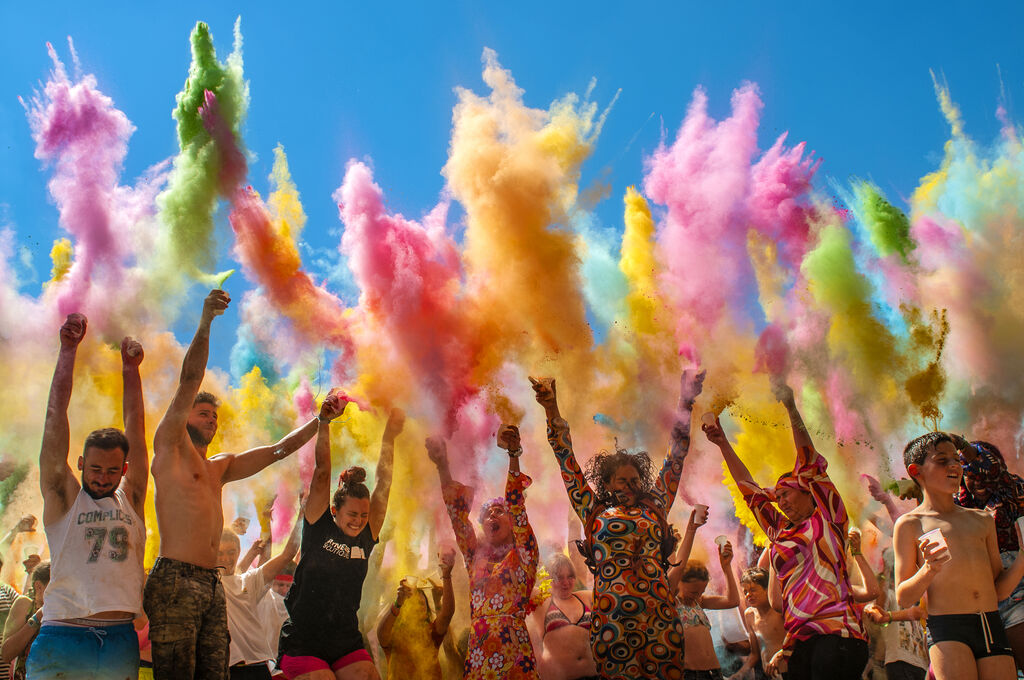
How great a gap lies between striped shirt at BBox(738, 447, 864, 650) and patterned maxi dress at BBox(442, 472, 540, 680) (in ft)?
5.61

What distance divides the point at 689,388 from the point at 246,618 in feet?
13.5

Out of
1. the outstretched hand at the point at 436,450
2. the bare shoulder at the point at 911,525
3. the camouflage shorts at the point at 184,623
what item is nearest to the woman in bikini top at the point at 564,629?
the outstretched hand at the point at 436,450

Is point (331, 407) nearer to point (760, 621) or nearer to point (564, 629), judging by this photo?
point (564, 629)

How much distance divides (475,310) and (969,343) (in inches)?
250

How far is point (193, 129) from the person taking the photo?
7613 millimetres

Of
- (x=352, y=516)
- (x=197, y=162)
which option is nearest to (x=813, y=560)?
(x=352, y=516)

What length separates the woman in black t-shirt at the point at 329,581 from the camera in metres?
5.27

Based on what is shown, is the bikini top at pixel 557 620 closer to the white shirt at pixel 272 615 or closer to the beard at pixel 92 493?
the white shirt at pixel 272 615

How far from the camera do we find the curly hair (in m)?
5.82

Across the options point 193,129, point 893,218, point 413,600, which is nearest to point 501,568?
point 413,600

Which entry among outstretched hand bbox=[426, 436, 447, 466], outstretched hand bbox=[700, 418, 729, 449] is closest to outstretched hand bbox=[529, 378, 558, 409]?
outstretched hand bbox=[700, 418, 729, 449]

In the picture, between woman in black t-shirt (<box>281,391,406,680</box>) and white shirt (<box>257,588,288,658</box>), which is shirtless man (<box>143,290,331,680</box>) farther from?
white shirt (<box>257,588,288,658</box>)

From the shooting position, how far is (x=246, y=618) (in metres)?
6.40

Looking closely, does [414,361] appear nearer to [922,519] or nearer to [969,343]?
[922,519]
